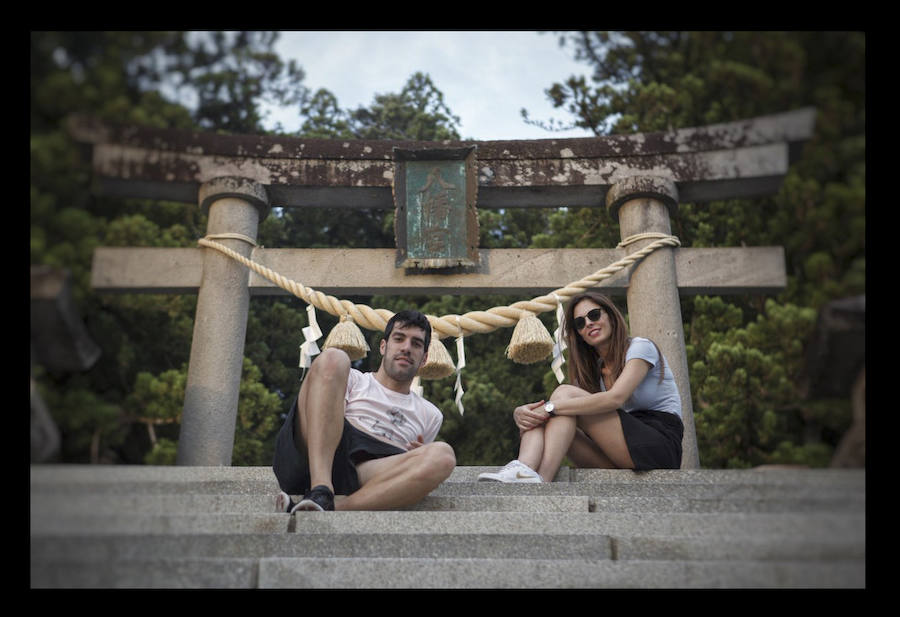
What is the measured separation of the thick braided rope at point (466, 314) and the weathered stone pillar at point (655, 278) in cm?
10

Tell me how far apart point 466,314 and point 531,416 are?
1.37 m

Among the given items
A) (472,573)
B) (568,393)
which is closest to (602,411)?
(568,393)

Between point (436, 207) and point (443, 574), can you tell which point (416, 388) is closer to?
point (436, 207)


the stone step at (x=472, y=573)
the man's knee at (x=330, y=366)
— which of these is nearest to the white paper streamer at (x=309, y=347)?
the man's knee at (x=330, y=366)

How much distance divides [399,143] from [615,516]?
3.61 m

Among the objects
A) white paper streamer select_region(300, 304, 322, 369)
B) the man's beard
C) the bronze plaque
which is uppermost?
the bronze plaque

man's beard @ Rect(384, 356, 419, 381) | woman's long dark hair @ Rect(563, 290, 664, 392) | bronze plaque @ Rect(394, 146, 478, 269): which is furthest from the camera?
bronze plaque @ Rect(394, 146, 478, 269)

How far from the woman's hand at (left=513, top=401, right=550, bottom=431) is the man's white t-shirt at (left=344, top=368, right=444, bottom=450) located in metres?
0.41

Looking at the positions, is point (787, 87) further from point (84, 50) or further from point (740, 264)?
point (84, 50)

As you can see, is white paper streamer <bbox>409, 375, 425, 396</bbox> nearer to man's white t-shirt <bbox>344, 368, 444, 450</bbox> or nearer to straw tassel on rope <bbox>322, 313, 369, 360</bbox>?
man's white t-shirt <bbox>344, 368, 444, 450</bbox>

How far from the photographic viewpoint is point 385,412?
328 cm

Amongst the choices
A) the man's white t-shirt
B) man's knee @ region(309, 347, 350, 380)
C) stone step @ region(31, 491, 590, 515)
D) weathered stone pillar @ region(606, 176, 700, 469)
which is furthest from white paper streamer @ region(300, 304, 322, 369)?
weathered stone pillar @ region(606, 176, 700, 469)

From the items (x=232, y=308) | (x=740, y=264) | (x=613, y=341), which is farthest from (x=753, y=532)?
(x=232, y=308)

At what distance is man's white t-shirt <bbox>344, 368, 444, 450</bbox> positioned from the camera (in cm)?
321
